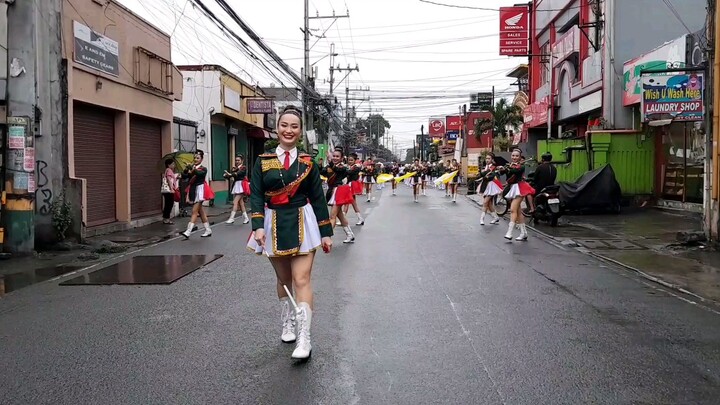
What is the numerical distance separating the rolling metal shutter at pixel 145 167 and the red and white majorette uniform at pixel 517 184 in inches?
374

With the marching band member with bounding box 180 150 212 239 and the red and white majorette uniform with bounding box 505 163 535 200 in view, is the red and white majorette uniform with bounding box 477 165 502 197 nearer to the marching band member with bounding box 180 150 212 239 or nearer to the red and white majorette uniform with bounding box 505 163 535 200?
the red and white majorette uniform with bounding box 505 163 535 200

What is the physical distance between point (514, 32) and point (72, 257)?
24858mm

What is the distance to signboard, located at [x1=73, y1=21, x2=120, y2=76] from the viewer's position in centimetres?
1370

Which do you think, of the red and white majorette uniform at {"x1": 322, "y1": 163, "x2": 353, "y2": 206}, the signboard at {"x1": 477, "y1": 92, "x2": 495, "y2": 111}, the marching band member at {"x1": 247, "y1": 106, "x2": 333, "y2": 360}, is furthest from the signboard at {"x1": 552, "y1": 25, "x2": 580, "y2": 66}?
the signboard at {"x1": 477, "y1": 92, "x2": 495, "y2": 111}

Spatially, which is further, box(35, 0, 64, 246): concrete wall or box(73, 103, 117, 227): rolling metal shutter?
box(73, 103, 117, 227): rolling metal shutter

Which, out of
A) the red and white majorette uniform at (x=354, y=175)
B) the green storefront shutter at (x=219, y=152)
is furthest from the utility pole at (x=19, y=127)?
the green storefront shutter at (x=219, y=152)

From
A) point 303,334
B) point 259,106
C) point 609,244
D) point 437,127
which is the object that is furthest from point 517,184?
point 437,127

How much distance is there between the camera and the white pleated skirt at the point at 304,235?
5345mm

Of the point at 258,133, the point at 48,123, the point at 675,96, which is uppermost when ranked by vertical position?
the point at 258,133

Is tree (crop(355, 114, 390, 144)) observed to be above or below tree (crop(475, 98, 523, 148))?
above

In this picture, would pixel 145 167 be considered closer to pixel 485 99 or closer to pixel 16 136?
pixel 16 136

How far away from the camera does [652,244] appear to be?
1243 cm

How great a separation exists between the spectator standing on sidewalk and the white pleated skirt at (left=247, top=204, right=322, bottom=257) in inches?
494

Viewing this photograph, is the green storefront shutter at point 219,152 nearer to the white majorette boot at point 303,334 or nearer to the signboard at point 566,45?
the signboard at point 566,45
